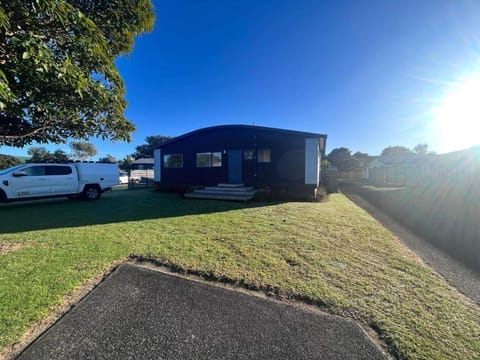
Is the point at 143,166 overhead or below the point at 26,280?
overhead

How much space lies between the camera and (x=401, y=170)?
25.5m

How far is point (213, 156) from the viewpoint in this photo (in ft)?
40.4

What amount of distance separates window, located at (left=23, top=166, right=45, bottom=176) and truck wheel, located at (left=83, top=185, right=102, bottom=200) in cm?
178

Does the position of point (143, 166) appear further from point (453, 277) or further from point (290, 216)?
point (453, 277)

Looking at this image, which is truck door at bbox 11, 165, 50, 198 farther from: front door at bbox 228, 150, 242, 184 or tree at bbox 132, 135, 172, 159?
tree at bbox 132, 135, 172, 159

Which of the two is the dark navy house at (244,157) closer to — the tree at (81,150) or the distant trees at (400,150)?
the tree at (81,150)

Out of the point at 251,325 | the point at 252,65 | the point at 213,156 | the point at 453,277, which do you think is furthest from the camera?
the point at 213,156

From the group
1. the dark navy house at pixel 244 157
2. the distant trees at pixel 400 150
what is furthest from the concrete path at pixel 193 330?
the distant trees at pixel 400 150

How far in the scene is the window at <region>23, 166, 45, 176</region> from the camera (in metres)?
8.38

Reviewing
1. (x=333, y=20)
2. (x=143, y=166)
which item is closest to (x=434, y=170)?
(x=333, y=20)

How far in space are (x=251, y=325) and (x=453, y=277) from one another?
11.1 feet

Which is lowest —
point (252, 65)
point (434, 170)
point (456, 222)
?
point (456, 222)

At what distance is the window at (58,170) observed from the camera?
895 centimetres

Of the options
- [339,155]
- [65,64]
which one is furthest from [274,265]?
[339,155]
